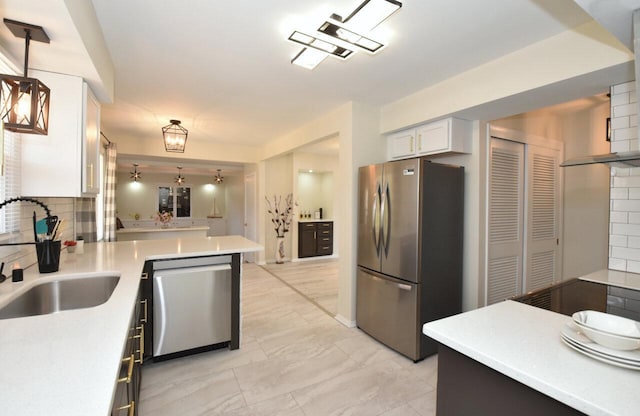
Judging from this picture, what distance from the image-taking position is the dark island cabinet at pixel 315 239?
6.88 metres

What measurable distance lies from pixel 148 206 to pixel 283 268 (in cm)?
643

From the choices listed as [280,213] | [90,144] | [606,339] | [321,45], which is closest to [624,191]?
[606,339]

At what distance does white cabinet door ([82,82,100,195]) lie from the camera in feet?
6.22

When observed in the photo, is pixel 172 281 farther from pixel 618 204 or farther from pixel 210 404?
pixel 618 204

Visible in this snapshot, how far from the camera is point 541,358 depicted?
3.06 feet

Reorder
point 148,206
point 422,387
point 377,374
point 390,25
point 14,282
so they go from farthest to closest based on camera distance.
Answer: point 148,206 < point 377,374 < point 422,387 < point 390,25 < point 14,282

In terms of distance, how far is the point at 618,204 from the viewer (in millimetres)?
2109

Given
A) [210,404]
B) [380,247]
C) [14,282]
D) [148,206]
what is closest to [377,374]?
[380,247]

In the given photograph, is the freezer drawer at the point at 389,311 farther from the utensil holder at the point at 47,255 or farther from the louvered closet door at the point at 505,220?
the utensil holder at the point at 47,255

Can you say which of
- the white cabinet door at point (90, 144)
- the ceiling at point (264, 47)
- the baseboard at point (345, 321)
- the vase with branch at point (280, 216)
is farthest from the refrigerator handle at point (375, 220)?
the vase with branch at point (280, 216)

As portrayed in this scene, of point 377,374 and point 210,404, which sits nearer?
point 210,404

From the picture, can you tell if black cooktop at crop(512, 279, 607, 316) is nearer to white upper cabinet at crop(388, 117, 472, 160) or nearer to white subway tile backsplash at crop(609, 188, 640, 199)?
white subway tile backsplash at crop(609, 188, 640, 199)

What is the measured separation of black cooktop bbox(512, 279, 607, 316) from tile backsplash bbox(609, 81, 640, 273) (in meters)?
0.50

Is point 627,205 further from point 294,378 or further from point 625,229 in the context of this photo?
point 294,378
